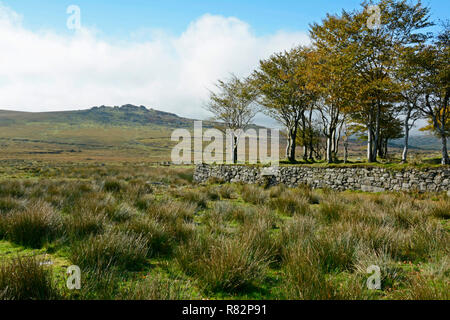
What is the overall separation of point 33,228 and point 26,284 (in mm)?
2619

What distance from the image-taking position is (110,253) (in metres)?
3.54

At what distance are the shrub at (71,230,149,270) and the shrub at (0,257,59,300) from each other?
1.77 ft

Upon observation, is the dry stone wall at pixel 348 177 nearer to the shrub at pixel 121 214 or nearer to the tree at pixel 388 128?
the shrub at pixel 121 214

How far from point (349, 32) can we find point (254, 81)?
1000 cm

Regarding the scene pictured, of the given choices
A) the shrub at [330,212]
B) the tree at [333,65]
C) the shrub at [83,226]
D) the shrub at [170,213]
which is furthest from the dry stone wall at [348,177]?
the shrub at [83,226]

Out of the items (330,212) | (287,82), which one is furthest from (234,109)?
(330,212)

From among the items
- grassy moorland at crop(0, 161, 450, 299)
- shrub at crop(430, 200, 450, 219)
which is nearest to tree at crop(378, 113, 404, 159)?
shrub at crop(430, 200, 450, 219)

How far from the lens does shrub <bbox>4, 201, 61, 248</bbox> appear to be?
4.55 metres

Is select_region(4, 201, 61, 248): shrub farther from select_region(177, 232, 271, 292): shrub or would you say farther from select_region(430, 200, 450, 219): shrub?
select_region(430, 200, 450, 219): shrub

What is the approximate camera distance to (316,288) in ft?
8.52

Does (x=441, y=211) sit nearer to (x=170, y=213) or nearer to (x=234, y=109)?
(x=170, y=213)

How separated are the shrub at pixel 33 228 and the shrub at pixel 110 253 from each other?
4.79 feet

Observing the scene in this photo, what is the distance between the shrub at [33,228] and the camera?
455 centimetres
